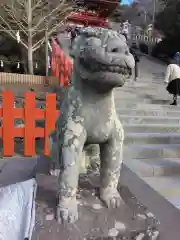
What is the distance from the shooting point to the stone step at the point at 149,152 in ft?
14.1

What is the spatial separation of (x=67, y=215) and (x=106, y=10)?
21349mm

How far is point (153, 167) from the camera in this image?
379 centimetres

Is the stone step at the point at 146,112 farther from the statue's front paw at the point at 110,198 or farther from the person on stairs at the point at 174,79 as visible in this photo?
the statue's front paw at the point at 110,198

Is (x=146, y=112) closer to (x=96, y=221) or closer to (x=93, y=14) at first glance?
(x=96, y=221)

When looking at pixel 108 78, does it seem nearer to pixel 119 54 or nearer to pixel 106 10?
pixel 119 54

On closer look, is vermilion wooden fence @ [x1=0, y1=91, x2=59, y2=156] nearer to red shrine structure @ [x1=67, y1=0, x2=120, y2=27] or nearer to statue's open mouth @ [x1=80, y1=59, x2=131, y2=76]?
statue's open mouth @ [x1=80, y1=59, x2=131, y2=76]

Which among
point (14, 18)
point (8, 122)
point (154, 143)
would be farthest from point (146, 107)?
point (14, 18)

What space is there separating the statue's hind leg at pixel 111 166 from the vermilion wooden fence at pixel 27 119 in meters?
2.87

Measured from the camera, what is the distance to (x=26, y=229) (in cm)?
159

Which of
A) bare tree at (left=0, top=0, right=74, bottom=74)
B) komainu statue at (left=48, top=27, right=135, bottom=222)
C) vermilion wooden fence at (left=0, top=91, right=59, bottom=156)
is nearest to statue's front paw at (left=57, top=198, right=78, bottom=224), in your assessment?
komainu statue at (left=48, top=27, right=135, bottom=222)

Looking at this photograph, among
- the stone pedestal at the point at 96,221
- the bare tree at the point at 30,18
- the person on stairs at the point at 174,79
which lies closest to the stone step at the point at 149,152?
the stone pedestal at the point at 96,221

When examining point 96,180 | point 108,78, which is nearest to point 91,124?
point 108,78

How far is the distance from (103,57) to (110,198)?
880 millimetres

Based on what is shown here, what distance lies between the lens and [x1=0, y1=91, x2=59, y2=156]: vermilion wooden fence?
15.0 ft
